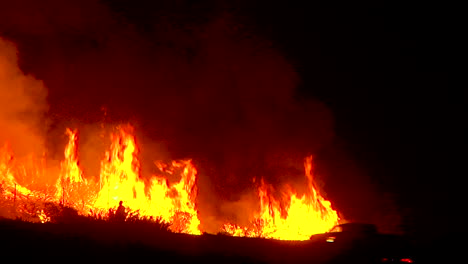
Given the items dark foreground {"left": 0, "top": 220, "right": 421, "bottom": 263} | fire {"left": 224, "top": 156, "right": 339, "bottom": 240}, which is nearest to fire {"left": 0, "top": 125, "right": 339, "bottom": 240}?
fire {"left": 224, "top": 156, "right": 339, "bottom": 240}

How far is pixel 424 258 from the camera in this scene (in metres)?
12.3

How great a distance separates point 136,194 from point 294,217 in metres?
5.26

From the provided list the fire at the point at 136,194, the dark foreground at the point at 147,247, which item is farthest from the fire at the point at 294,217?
the dark foreground at the point at 147,247

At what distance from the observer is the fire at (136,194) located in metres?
Answer: 17.0

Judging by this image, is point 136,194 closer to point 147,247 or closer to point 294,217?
point 294,217

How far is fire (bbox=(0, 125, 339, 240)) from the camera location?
17.0 metres

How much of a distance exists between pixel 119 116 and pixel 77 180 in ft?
13.0

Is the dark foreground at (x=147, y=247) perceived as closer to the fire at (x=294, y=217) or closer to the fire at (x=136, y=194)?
the fire at (x=136, y=194)

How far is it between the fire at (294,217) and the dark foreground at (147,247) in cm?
555

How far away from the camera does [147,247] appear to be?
33.8ft

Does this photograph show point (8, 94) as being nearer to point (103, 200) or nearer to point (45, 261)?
point (103, 200)

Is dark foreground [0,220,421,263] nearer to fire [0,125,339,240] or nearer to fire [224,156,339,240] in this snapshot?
fire [0,125,339,240]

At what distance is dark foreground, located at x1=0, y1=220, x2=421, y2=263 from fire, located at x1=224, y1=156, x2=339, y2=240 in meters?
5.55

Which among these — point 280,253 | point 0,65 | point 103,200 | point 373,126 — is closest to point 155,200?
point 103,200
